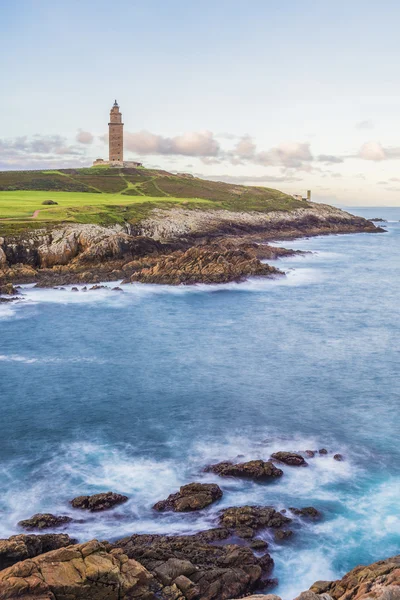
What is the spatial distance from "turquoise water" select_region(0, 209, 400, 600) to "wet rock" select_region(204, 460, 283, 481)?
0.39 metres

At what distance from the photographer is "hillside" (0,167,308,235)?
6575cm

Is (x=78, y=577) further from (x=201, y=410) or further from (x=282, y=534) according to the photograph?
(x=201, y=410)

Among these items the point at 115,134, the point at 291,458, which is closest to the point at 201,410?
the point at 291,458

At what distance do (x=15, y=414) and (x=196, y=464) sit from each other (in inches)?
329

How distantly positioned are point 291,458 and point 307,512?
2978 millimetres

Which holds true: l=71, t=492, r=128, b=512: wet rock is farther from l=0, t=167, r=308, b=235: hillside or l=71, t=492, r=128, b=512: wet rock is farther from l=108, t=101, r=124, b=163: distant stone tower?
l=108, t=101, r=124, b=163: distant stone tower

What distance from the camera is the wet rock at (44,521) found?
14.6 meters

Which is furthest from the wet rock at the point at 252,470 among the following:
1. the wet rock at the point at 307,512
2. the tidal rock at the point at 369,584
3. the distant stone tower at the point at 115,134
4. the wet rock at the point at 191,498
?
the distant stone tower at the point at 115,134

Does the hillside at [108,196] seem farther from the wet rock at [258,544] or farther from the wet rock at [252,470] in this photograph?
the wet rock at [258,544]

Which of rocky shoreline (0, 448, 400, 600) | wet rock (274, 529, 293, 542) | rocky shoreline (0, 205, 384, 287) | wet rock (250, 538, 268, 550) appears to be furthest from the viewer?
rocky shoreline (0, 205, 384, 287)

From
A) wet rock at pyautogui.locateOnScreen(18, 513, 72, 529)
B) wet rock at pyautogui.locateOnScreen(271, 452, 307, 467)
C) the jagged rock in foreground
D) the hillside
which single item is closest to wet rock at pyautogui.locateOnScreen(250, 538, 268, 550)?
wet rock at pyautogui.locateOnScreen(271, 452, 307, 467)

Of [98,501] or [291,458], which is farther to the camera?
[291,458]

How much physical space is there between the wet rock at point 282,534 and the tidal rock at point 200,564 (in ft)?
3.43

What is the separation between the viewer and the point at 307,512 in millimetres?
15523
